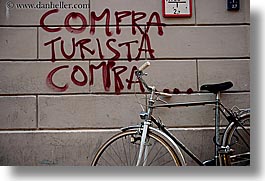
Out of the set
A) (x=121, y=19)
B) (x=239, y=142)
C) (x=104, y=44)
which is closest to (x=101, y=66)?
(x=104, y=44)

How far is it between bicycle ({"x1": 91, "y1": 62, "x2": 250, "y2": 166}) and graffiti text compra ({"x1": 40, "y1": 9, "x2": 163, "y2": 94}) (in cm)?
35

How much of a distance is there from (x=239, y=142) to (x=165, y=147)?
87cm

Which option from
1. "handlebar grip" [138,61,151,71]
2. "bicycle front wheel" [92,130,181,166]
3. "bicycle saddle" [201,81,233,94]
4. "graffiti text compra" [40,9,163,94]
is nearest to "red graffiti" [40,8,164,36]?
"graffiti text compra" [40,9,163,94]

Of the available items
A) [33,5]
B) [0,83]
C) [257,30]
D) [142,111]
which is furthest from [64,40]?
[257,30]

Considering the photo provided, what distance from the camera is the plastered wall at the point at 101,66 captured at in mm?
4637

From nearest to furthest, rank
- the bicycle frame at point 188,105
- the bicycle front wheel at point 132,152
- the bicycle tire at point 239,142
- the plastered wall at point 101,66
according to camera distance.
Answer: the bicycle front wheel at point 132,152, the bicycle frame at point 188,105, the bicycle tire at point 239,142, the plastered wall at point 101,66

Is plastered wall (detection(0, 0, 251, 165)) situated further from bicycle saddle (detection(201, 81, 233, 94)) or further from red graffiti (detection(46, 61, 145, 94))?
bicycle saddle (detection(201, 81, 233, 94))

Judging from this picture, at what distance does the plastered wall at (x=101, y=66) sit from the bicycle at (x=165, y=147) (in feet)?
0.50

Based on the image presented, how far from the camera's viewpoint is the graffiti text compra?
15.4 ft

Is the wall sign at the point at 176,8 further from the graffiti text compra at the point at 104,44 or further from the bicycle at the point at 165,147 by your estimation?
the bicycle at the point at 165,147

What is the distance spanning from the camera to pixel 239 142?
458 centimetres

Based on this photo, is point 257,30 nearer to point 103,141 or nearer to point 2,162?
point 103,141

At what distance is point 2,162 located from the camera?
4578 mm

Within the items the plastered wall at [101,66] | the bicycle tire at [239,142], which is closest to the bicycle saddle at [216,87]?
the plastered wall at [101,66]
